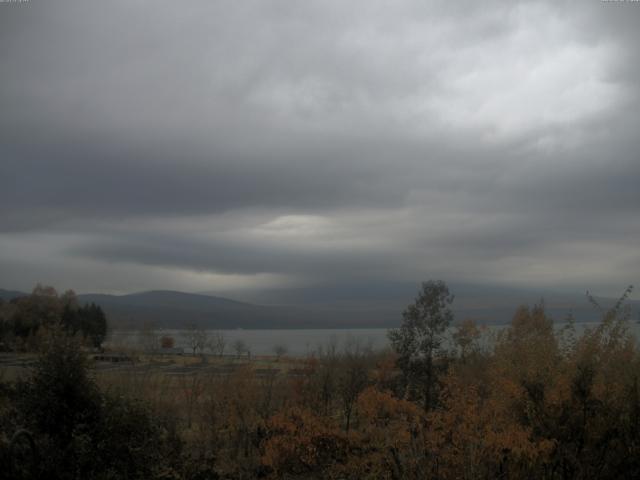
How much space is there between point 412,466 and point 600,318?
5.81m

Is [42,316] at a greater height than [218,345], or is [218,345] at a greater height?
[42,316]

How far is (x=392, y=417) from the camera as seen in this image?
44.4 feet

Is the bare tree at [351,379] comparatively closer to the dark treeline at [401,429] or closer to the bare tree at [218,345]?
the dark treeline at [401,429]

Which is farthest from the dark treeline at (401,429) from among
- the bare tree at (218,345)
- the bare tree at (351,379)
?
the bare tree at (218,345)

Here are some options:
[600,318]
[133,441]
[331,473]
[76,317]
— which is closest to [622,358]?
[600,318]

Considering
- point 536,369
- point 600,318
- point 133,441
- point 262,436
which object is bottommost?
point 262,436

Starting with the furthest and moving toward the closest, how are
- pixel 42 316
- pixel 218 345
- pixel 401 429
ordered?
pixel 42 316, pixel 218 345, pixel 401 429

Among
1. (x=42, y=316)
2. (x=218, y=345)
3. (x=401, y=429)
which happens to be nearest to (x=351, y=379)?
(x=401, y=429)

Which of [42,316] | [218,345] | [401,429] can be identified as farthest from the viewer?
[42,316]

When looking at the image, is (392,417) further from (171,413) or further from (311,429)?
(171,413)

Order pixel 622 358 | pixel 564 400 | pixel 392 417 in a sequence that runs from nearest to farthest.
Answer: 1. pixel 564 400
2. pixel 622 358
3. pixel 392 417

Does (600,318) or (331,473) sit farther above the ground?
(600,318)

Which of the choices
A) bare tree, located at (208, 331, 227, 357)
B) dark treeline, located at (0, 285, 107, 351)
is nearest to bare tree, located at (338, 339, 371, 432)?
bare tree, located at (208, 331, 227, 357)

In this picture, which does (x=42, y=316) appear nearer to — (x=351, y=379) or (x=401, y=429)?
(x=351, y=379)
